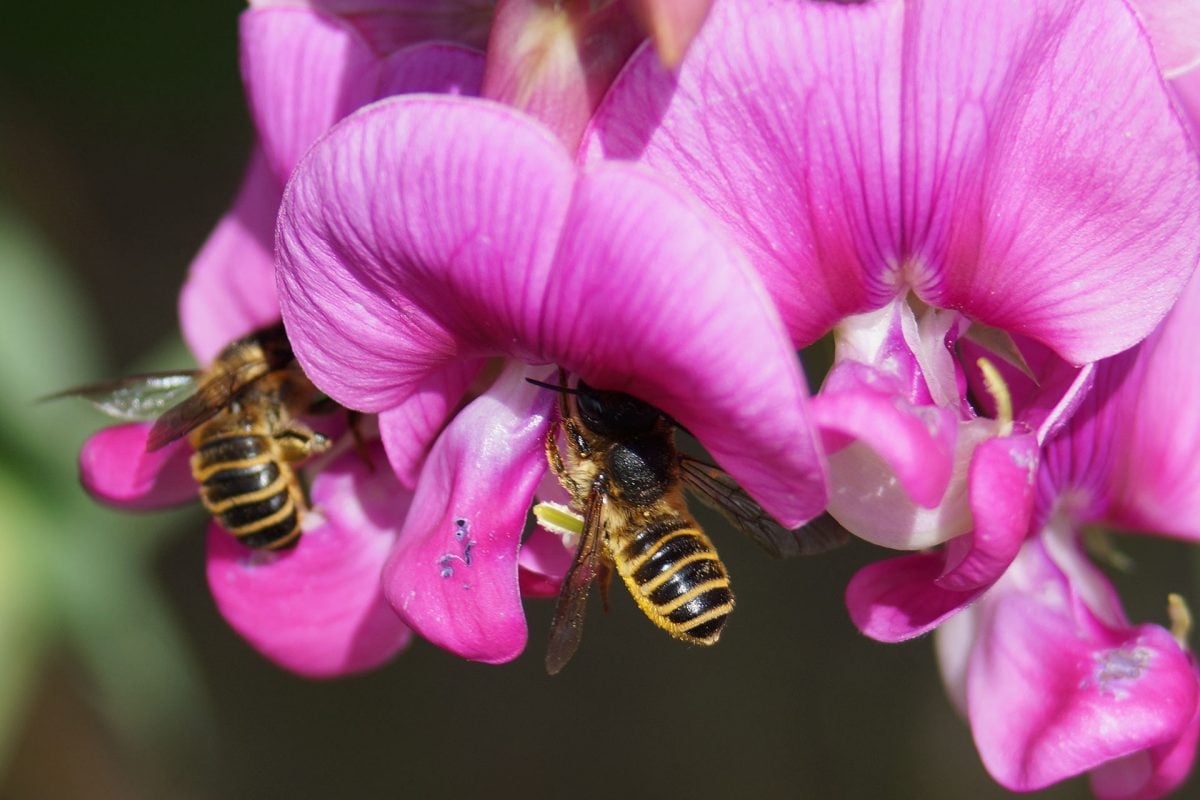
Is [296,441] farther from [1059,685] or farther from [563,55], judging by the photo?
[1059,685]

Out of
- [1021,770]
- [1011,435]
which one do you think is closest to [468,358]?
[1011,435]

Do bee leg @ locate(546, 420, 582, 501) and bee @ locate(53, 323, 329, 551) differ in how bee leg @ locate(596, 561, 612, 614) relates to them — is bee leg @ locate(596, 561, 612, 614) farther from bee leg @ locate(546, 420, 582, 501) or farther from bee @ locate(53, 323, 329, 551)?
bee @ locate(53, 323, 329, 551)

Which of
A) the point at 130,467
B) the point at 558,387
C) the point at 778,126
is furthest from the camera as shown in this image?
the point at 130,467

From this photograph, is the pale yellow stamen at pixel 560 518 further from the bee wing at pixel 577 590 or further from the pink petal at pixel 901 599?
the pink petal at pixel 901 599

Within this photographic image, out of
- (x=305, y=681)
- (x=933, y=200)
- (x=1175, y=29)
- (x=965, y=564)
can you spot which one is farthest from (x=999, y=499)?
(x=305, y=681)

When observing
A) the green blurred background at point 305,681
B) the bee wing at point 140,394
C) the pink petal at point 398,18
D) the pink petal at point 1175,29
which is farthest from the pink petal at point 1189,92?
the green blurred background at point 305,681

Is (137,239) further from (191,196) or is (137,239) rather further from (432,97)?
(432,97)
